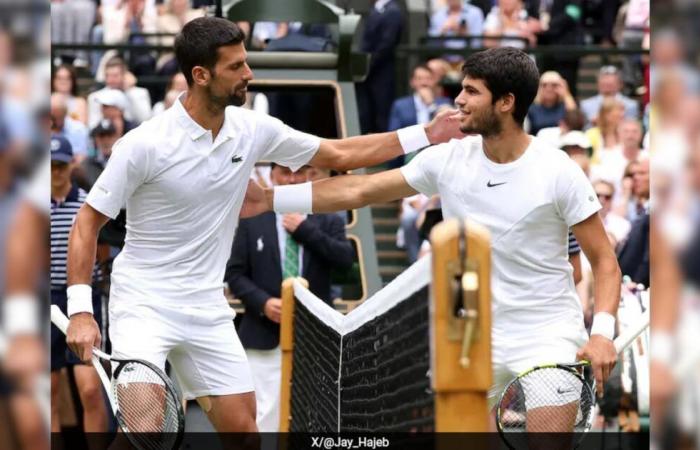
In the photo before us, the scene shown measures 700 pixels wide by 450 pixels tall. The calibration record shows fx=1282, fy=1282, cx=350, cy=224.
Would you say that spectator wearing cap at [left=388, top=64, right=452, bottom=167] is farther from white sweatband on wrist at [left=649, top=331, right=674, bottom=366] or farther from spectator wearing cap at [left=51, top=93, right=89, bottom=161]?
white sweatband on wrist at [left=649, top=331, right=674, bottom=366]

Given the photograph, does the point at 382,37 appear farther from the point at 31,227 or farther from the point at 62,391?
the point at 31,227

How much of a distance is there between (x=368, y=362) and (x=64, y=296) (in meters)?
4.34

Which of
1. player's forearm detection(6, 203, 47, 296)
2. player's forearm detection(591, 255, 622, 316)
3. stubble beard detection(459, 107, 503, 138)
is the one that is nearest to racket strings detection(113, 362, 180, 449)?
stubble beard detection(459, 107, 503, 138)

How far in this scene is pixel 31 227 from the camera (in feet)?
2.63

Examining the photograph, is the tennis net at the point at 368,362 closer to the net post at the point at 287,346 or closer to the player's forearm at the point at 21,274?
the net post at the point at 287,346

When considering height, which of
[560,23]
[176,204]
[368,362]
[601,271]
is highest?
[560,23]

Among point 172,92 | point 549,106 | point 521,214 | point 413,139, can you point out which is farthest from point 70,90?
point 521,214

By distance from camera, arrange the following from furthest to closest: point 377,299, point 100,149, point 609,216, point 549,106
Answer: point 549,106 → point 100,149 → point 609,216 → point 377,299

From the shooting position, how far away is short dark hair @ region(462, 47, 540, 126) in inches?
193

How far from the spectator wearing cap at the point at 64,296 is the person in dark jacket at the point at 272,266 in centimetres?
102

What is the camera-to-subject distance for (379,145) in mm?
5727

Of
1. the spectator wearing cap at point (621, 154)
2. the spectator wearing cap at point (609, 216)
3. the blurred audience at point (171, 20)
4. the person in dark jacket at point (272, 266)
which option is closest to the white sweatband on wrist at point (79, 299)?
the person in dark jacket at point (272, 266)

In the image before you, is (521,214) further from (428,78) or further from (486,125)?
(428,78)

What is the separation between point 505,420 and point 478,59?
1.38m
